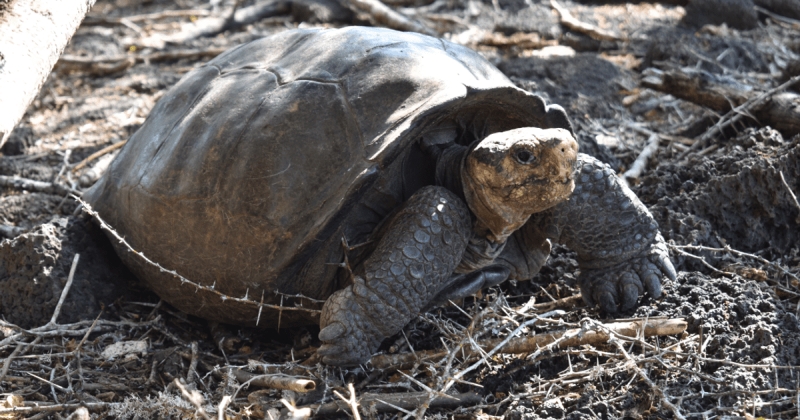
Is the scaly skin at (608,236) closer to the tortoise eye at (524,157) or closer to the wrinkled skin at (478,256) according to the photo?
the wrinkled skin at (478,256)

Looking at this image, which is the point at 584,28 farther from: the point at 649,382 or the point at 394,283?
the point at 649,382

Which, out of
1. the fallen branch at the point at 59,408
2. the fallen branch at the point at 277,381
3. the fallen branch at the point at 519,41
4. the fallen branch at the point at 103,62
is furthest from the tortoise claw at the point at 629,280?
the fallen branch at the point at 103,62

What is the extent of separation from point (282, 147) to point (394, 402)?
100 cm

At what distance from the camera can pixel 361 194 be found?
2666 millimetres

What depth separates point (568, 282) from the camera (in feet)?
11.1

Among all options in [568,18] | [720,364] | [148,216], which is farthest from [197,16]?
[720,364]

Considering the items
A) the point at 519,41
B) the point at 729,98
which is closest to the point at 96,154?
the point at 519,41

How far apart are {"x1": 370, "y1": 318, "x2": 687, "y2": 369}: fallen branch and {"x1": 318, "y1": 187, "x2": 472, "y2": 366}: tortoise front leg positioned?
11 cm

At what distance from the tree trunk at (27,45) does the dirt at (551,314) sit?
0.34ft

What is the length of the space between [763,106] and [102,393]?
3661 mm

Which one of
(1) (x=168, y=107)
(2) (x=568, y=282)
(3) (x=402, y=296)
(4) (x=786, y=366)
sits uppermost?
(1) (x=168, y=107)

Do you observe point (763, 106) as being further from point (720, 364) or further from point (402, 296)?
point (402, 296)

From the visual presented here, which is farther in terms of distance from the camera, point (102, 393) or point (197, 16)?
point (197, 16)

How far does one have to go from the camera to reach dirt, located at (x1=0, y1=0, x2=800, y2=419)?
252cm
